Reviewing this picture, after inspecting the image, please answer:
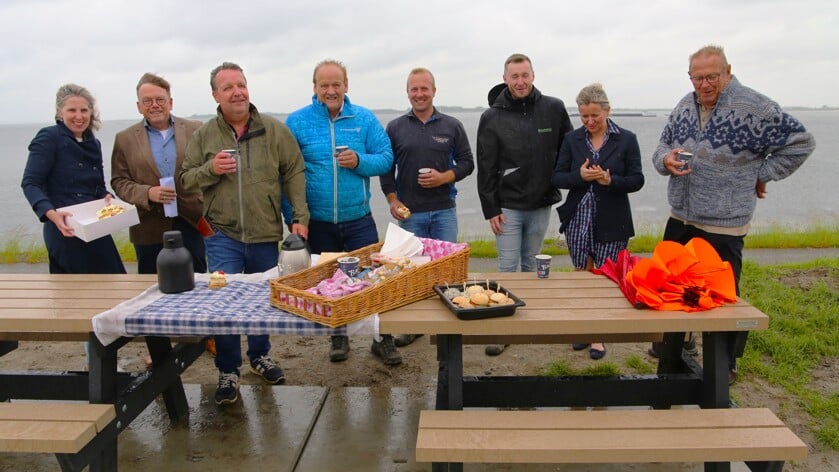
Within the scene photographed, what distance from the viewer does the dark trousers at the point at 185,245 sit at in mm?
4191

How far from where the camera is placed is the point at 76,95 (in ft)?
12.6

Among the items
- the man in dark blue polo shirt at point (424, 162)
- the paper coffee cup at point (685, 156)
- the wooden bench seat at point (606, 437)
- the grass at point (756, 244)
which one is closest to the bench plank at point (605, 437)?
the wooden bench seat at point (606, 437)

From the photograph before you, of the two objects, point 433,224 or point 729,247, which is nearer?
point 729,247

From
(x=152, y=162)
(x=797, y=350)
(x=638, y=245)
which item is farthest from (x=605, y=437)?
(x=638, y=245)

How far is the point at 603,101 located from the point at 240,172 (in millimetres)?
2276

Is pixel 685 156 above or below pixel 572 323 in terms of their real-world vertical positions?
above

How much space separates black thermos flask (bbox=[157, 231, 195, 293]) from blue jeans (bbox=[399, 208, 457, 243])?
191cm

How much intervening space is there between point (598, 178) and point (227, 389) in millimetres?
2569

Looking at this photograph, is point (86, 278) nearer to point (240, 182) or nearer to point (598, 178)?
point (240, 182)

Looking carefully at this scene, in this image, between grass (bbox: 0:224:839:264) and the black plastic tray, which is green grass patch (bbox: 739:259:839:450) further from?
the black plastic tray

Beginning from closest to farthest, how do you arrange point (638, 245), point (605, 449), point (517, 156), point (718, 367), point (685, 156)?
point (605, 449)
point (718, 367)
point (685, 156)
point (517, 156)
point (638, 245)

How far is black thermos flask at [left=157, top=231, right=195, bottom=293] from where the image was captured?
2875 mm

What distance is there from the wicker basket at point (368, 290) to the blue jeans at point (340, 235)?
1128mm

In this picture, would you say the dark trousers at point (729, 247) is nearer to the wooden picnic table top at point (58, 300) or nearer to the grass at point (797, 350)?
the grass at point (797, 350)
